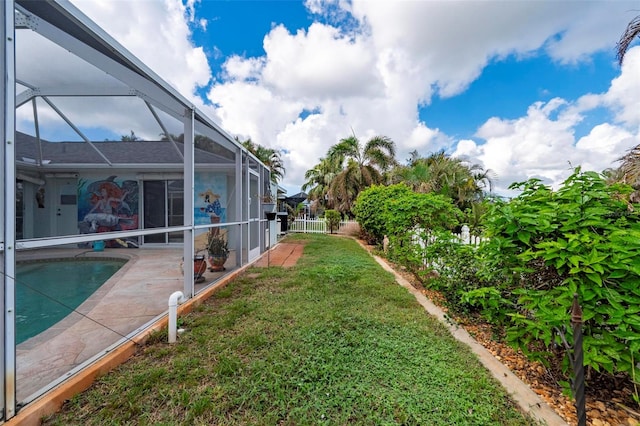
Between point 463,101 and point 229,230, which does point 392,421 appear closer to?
point 229,230

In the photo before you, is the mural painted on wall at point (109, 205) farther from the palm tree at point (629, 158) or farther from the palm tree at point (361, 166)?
the palm tree at point (361, 166)

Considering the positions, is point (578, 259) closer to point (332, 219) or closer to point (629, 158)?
point (629, 158)

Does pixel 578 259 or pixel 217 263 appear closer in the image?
pixel 578 259

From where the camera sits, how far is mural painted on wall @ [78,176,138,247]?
17.1ft

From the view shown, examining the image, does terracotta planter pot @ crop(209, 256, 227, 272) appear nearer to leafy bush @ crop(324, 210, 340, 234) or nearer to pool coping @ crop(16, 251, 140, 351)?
pool coping @ crop(16, 251, 140, 351)

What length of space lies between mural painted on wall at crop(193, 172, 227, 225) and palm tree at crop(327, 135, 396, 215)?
9.84 m

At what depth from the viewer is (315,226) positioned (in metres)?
16.5

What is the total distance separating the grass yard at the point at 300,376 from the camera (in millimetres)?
1759

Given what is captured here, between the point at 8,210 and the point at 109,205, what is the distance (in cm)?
598

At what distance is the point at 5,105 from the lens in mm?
1593

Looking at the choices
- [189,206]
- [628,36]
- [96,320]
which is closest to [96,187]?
[189,206]

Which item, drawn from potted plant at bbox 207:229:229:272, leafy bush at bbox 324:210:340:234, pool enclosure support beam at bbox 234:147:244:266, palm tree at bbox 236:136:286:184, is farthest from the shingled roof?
palm tree at bbox 236:136:286:184

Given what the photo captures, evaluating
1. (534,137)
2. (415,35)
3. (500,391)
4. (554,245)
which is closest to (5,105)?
(554,245)

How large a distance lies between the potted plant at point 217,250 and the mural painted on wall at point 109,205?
167 cm
